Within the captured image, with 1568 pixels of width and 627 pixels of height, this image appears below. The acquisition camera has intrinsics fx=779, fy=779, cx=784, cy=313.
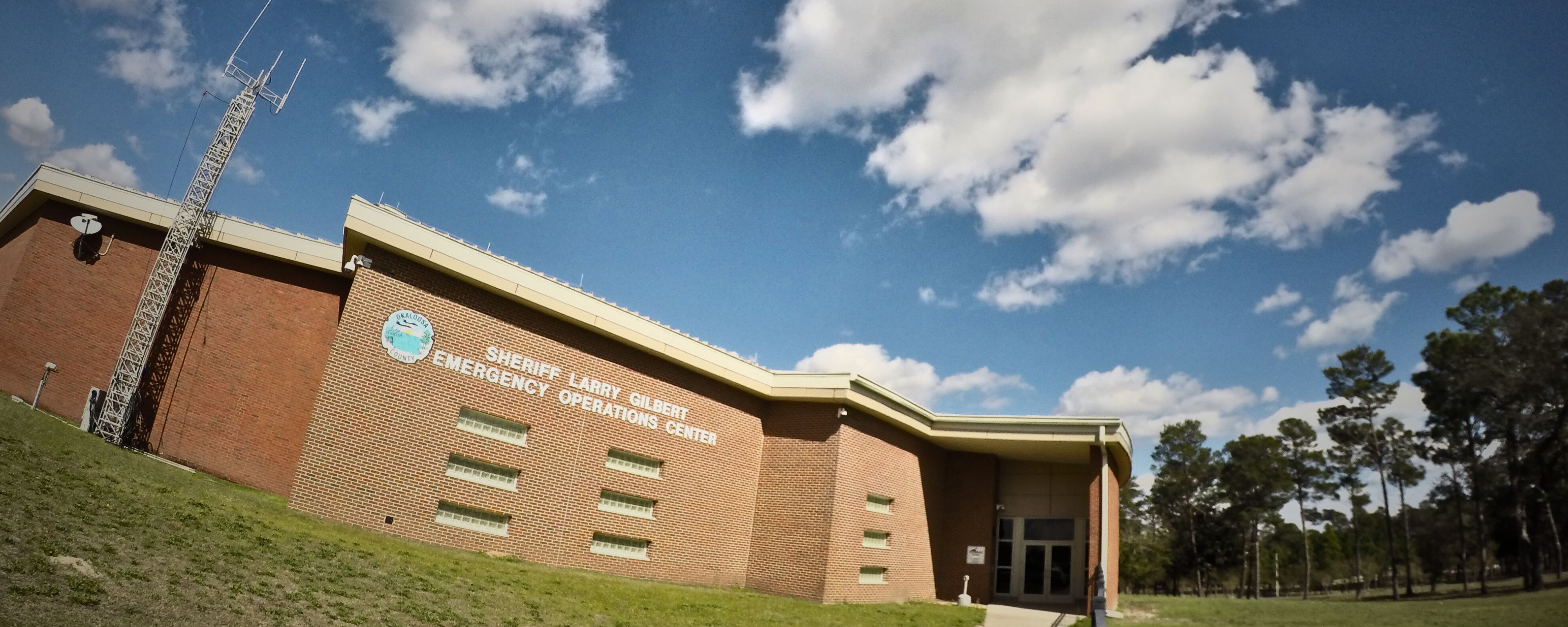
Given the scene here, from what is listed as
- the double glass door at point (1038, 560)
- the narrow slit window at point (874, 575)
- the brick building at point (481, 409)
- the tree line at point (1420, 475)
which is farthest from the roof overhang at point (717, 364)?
the tree line at point (1420, 475)

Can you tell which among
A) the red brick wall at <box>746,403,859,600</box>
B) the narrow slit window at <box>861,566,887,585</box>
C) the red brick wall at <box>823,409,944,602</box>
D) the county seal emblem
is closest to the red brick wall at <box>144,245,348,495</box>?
the county seal emblem

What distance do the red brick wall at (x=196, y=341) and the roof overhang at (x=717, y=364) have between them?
12.0 feet

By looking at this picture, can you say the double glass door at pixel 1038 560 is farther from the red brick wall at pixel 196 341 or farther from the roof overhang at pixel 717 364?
the red brick wall at pixel 196 341

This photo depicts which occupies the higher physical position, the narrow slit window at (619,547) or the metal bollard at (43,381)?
the metal bollard at (43,381)

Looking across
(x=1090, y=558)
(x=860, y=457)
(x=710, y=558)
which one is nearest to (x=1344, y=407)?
(x=1090, y=558)

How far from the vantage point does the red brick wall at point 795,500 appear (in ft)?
69.4

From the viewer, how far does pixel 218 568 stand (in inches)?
379

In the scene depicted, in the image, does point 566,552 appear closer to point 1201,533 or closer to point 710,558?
point 710,558

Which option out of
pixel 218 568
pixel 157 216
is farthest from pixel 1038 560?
pixel 157 216

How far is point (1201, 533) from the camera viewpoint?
6234cm

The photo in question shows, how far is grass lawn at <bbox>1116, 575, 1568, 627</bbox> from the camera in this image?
21.2 metres

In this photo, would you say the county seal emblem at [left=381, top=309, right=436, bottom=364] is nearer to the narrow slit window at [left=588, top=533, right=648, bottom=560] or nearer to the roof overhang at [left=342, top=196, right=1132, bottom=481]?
the roof overhang at [left=342, top=196, right=1132, bottom=481]

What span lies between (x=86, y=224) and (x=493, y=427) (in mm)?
12312

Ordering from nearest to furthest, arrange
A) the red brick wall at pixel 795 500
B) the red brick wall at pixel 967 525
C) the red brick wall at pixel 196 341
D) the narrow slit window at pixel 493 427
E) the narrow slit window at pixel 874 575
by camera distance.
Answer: the narrow slit window at pixel 493 427 < the red brick wall at pixel 196 341 < the red brick wall at pixel 795 500 < the narrow slit window at pixel 874 575 < the red brick wall at pixel 967 525
